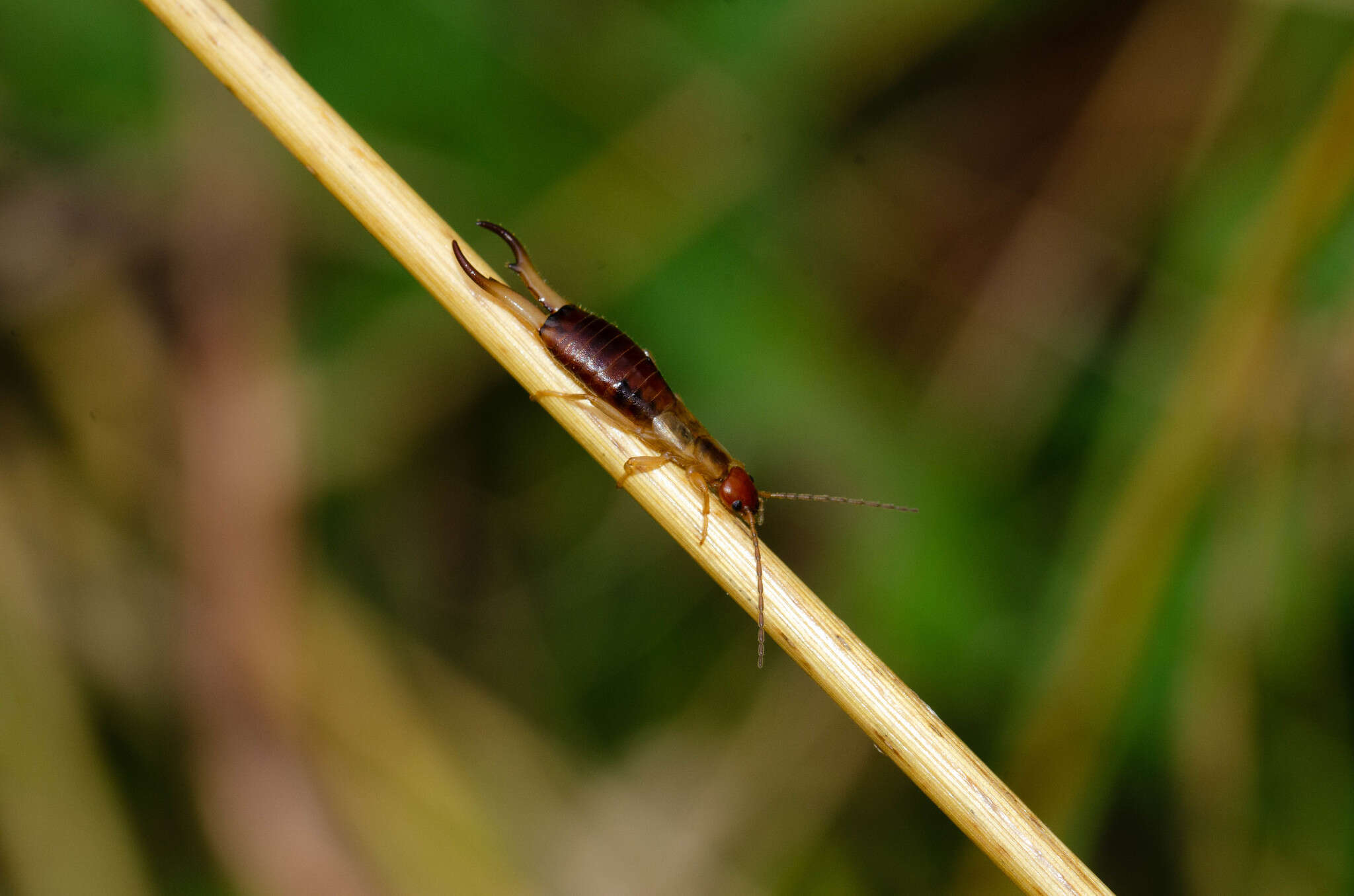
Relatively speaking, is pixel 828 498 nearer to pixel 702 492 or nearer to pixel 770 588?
pixel 702 492

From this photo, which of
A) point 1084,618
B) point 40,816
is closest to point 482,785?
point 40,816

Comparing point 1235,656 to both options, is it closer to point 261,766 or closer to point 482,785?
point 482,785

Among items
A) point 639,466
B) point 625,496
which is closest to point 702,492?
point 639,466

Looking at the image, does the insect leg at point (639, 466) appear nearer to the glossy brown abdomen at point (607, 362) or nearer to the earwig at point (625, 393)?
the earwig at point (625, 393)

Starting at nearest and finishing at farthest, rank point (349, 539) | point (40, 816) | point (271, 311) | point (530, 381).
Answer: point (530, 381)
point (40, 816)
point (271, 311)
point (349, 539)

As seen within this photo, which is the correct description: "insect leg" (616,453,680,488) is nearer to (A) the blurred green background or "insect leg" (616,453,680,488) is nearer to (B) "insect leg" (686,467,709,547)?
(B) "insect leg" (686,467,709,547)

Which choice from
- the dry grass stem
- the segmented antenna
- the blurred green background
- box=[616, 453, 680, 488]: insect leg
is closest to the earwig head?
the segmented antenna
